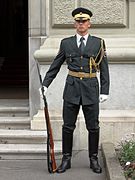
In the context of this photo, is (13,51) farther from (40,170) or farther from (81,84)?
(81,84)

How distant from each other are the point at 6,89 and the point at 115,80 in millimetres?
3587

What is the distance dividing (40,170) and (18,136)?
1.13 m

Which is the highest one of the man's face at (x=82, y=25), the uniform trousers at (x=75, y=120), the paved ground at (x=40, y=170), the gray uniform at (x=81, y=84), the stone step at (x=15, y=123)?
the man's face at (x=82, y=25)

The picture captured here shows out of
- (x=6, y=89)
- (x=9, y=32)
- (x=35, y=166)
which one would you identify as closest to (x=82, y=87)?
(x=35, y=166)

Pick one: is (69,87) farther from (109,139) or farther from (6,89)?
(6,89)

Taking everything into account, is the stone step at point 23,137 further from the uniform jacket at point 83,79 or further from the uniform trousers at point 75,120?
the uniform jacket at point 83,79

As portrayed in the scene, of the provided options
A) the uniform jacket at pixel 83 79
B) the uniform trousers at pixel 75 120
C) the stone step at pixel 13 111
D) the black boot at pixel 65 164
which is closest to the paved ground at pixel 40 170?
the black boot at pixel 65 164

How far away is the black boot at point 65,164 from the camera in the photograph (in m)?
6.82

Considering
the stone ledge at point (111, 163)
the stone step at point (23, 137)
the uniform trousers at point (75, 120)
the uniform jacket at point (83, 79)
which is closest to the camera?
the stone ledge at point (111, 163)

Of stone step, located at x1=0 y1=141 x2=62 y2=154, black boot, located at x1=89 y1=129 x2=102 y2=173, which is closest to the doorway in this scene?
stone step, located at x1=0 y1=141 x2=62 y2=154

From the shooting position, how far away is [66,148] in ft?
22.6

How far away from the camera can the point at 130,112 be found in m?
8.14

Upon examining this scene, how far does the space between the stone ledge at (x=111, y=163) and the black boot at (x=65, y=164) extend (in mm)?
482

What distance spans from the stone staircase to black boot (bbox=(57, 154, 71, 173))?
0.73m
